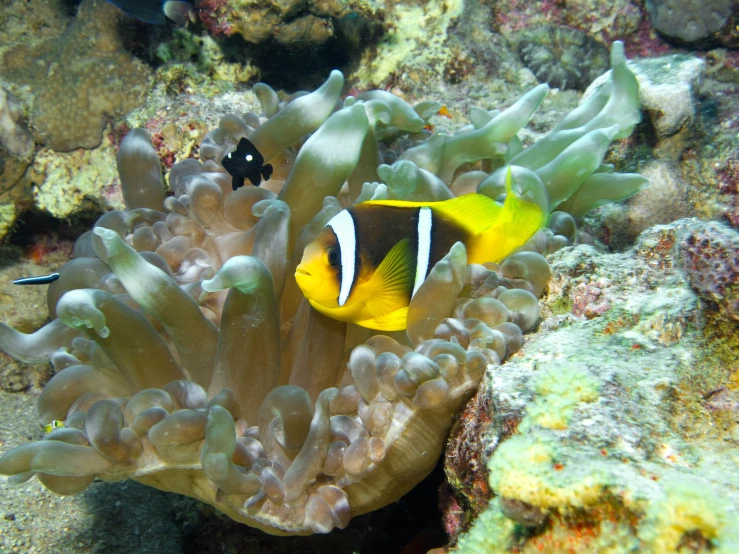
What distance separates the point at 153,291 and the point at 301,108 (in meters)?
1.20

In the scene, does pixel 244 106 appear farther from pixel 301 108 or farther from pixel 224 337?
pixel 224 337

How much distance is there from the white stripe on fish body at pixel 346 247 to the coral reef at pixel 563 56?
11.7ft

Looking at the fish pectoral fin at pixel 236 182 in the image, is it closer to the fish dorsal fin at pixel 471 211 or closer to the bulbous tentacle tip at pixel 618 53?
the fish dorsal fin at pixel 471 211

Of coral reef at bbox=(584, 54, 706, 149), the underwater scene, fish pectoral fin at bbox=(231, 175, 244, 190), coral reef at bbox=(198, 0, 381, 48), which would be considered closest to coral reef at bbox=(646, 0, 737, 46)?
the underwater scene

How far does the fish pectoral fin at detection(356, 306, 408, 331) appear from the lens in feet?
5.74

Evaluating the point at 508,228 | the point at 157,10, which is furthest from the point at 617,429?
the point at 157,10

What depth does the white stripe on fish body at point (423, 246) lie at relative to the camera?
5.79ft

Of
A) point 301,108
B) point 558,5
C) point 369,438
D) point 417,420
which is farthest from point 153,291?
point 558,5

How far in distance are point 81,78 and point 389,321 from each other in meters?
3.78

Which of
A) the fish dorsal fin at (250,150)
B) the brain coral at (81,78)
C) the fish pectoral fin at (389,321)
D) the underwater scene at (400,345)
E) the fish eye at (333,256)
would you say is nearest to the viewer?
the underwater scene at (400,345)

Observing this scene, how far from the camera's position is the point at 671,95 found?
2943 mm

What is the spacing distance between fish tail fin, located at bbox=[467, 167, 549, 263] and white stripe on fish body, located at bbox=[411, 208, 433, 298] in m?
0.20

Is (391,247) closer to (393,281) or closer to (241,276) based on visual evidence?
(393,281)

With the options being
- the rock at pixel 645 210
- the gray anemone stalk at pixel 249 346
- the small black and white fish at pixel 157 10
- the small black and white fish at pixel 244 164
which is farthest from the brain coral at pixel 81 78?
the rock at pixel 645 210
